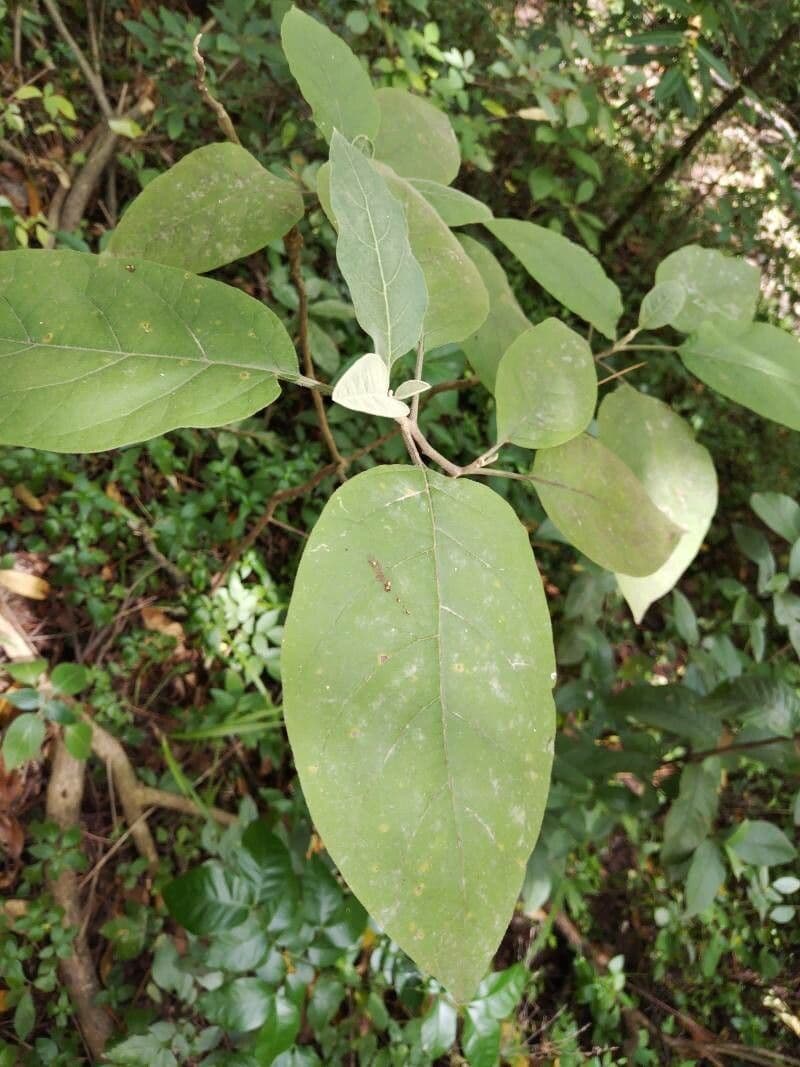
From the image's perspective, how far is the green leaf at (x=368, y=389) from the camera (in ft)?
2.37

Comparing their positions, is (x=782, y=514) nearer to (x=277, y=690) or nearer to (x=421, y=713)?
(x=277, y=690)

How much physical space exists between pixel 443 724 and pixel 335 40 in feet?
3.14

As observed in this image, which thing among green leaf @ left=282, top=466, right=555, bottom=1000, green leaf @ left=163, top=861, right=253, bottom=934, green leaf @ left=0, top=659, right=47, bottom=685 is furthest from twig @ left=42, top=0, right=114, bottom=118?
green leaf @ left=163, top=861, right=253, bottom=934

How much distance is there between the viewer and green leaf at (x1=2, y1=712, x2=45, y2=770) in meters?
1.43

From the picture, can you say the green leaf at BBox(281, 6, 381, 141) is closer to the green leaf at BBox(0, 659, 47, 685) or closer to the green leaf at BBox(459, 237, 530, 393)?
the green leaf at BBox(459, 237, 530, 393)

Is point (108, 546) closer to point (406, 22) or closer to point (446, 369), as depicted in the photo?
point (446, 369)

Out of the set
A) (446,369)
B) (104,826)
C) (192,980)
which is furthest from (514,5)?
(192,980)

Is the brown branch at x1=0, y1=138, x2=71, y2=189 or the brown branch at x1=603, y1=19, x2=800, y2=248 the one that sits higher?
the brown branch at x1=603, y1=19, x2=800, y2=248

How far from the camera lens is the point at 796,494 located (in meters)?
2.89

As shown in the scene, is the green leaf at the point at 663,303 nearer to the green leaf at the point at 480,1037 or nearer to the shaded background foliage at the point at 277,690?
the shaded background foliage at the point at 277,690

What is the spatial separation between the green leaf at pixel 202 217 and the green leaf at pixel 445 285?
7.7 inches

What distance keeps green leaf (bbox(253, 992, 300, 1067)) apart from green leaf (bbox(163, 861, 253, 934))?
0.17 m

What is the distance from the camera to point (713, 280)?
127 cm

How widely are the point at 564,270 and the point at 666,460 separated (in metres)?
0.37
